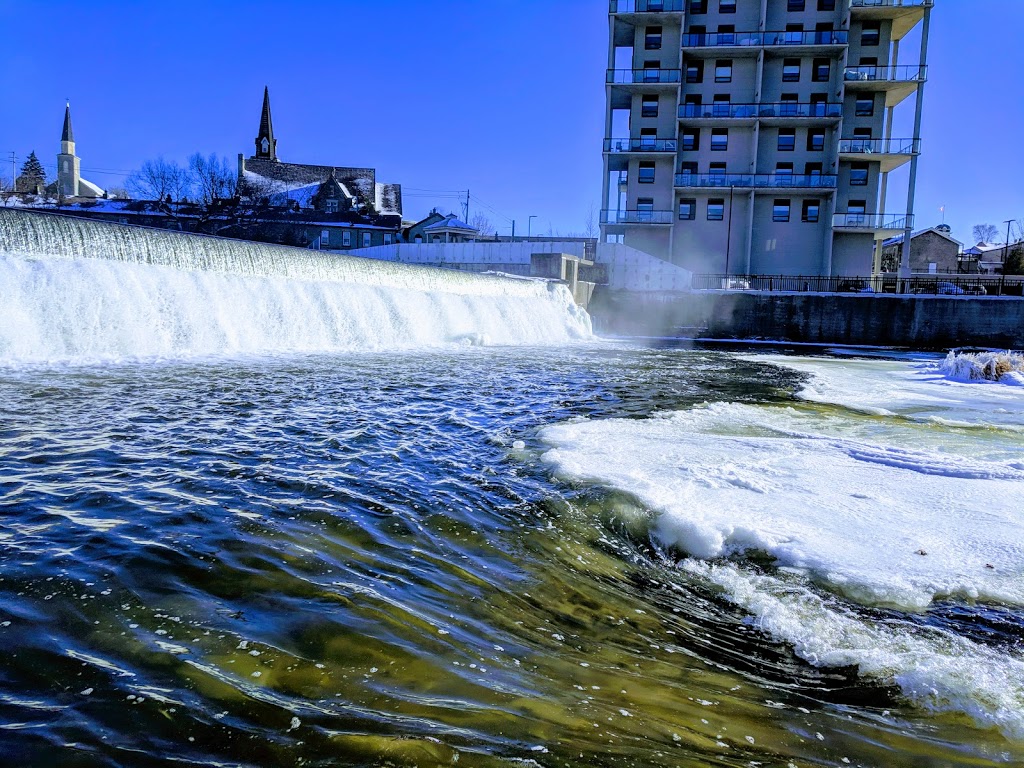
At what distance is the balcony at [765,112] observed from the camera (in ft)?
139

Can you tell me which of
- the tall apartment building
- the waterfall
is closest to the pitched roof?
the tall apartment building

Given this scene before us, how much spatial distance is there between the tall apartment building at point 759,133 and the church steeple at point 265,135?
2260 inches

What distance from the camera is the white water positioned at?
3098 millimetres

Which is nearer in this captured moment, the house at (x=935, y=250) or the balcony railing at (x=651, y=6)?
the balcony railing at (x=651, y=6)

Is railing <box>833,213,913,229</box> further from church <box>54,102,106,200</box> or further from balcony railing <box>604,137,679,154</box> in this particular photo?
church <box>54,102,106,200</box>

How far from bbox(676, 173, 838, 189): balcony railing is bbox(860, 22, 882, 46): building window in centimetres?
956

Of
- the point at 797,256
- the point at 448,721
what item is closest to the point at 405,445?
the point at 448,721

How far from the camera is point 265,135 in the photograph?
88188 millimetres

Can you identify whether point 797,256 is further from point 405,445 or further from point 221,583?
point 221,583

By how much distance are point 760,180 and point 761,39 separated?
27.8ft

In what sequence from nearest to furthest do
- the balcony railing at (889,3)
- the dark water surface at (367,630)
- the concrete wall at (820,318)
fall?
1. the dark water surface at (367,630)
2. the concrete wall at (820,318)
3. the balcony railing at (889,3)

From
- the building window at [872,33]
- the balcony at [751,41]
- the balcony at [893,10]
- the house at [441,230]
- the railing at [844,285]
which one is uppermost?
the balcony at [893,10]

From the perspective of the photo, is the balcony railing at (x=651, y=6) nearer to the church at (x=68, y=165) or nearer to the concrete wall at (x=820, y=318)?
the concrete wall at (x=820, y=318)

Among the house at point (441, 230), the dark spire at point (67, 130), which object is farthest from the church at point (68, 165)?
the house at point (441, 230)
